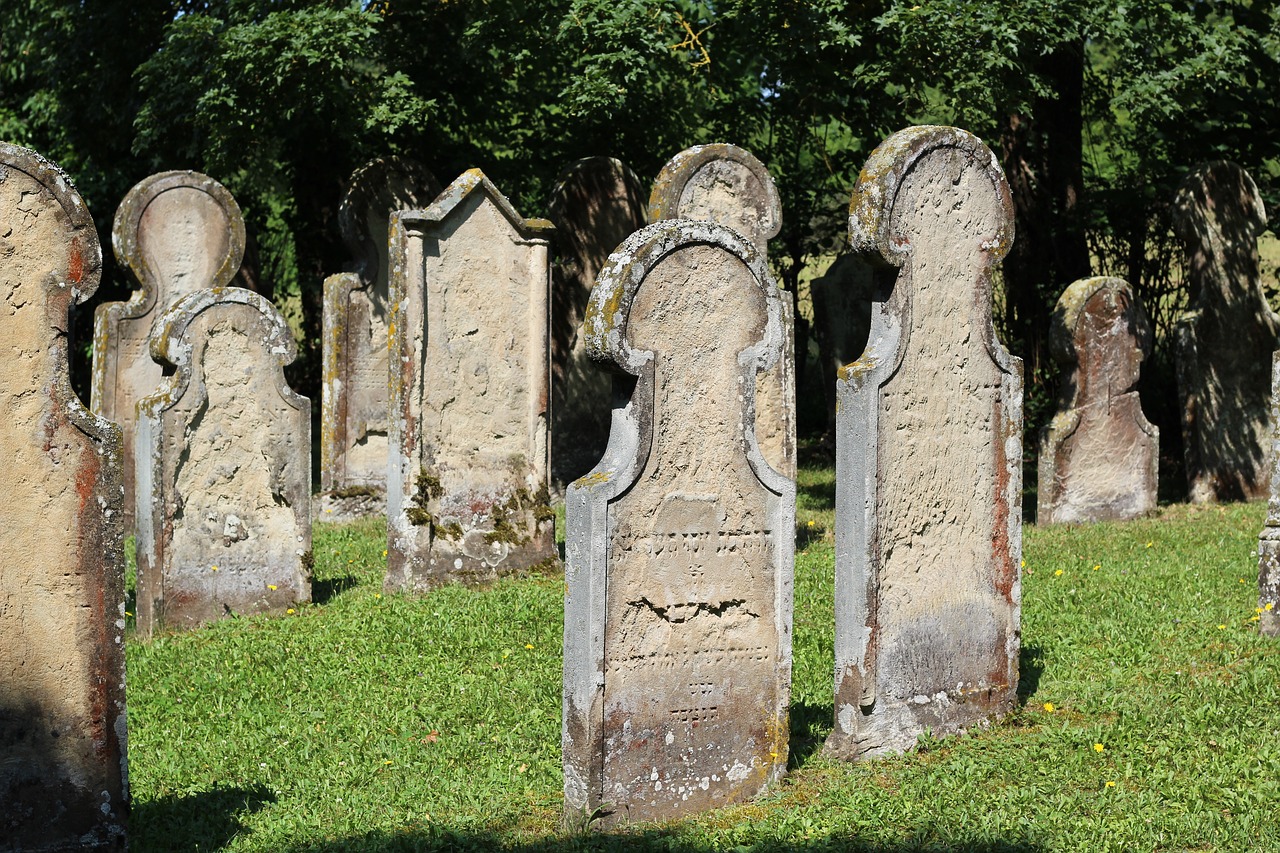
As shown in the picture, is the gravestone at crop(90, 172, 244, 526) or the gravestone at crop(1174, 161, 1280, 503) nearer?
the gravestone at crop(90, 172, 244, 526)

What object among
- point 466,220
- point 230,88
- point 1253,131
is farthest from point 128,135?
point 1253,131

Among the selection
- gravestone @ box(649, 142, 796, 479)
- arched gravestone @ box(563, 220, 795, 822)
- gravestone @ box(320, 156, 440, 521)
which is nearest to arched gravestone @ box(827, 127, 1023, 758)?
arched gravestone @ box(563, 220, 795, 822)

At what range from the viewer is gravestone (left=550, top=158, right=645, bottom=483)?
14.5m

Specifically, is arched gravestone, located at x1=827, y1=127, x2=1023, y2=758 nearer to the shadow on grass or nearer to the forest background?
the shadow on grass

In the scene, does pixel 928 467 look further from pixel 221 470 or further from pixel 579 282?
pixel 579 282

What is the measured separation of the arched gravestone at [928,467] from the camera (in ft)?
20.0

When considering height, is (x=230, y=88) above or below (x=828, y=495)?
above

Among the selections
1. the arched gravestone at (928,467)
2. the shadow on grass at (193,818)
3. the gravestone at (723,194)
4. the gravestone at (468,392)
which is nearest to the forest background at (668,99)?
the gravestone at (723,194)

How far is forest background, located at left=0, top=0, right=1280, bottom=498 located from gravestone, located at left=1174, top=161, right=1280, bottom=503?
875 mm

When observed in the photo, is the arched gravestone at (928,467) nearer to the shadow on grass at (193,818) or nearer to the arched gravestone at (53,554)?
the shadow on grass at (193,818)

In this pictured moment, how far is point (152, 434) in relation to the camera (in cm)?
879

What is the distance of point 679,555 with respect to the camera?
18.2 feet

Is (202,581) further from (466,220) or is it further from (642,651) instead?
(642,651)

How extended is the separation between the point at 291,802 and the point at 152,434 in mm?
3737
